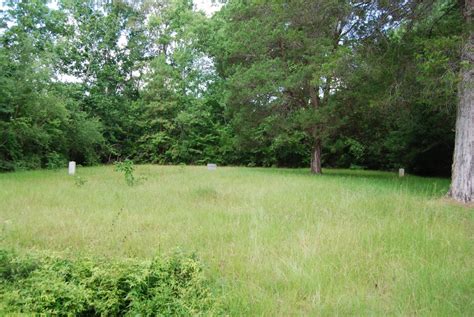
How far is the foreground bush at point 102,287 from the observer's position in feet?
7.41

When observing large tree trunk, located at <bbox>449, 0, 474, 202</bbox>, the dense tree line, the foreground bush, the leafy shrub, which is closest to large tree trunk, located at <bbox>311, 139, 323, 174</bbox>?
the dense tree line

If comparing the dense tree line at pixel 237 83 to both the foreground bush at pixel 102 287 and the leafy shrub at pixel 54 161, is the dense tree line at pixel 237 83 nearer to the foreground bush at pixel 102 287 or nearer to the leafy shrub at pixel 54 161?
the leafy shrub at pixel 54 161

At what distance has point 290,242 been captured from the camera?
3889 millimetres

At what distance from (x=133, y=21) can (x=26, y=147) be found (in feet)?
60.4

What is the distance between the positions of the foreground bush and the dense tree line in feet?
21.3

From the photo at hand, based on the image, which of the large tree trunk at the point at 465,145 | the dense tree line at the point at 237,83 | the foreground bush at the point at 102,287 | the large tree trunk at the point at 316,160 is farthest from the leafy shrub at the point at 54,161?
the large tree trunk at the point at 465,145

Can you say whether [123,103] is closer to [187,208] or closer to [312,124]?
[312,124]

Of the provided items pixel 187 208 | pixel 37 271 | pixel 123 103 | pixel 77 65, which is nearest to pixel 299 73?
pixel 187 208

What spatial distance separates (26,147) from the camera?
16.6 meters

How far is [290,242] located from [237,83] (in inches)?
486

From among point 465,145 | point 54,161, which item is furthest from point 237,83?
point 54,161

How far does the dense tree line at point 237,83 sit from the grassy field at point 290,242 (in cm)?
381

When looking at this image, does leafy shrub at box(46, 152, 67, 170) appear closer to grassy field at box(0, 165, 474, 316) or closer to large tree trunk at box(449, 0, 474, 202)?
grassy field at box(0, 165, 474, 316)

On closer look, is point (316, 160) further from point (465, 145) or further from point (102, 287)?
point (102, 287)
